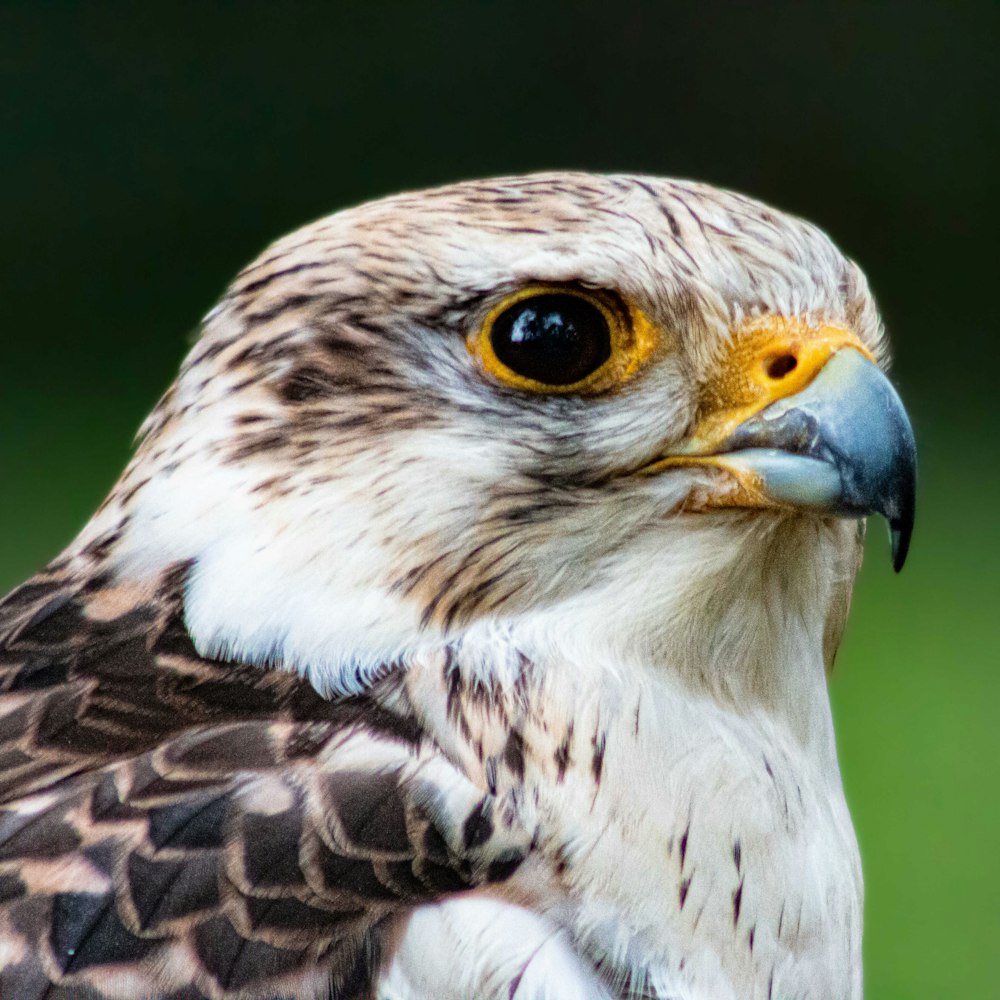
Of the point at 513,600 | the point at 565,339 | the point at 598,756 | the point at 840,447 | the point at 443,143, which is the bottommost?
the point at 443,143

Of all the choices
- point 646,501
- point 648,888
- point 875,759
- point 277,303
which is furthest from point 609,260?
point 875,759

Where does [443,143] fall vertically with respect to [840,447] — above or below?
below

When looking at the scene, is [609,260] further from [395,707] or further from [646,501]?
[395,707]

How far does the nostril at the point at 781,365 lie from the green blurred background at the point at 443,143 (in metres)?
5.29

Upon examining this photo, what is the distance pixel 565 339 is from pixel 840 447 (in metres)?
0.32

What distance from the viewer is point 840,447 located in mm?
1777

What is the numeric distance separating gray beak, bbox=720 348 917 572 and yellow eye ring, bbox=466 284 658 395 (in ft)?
0.49

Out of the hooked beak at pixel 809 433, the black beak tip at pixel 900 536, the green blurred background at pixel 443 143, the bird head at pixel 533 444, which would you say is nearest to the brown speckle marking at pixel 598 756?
the bird head at pixel 533 444

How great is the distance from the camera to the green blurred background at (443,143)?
740 cm

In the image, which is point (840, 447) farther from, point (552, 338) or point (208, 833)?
point (208, 833)

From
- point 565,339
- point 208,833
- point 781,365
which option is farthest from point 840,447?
point 208,833

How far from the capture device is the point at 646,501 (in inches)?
73.0

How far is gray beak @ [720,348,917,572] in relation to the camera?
1776 mm

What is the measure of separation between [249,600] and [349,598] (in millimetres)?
110
